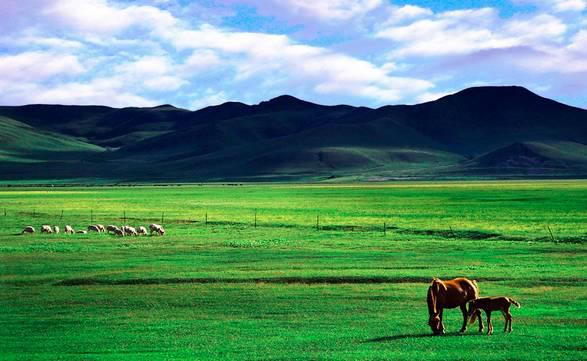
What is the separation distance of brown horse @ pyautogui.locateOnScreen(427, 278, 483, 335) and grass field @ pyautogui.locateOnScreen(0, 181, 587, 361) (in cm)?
36

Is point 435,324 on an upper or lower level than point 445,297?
lower

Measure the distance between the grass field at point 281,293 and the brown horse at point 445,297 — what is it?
1.18 feet

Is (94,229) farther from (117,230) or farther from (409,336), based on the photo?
(409,336)

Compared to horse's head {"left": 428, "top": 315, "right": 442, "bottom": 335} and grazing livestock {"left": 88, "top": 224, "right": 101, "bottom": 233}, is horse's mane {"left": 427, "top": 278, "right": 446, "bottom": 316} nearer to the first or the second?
horse's head {"left": 428, "top": 315, "right": 442, "bottom": 335}

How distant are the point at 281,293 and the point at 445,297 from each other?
8575mm

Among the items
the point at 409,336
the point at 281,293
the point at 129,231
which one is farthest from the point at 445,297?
the point at 129,231

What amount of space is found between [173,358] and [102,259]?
21.3 m

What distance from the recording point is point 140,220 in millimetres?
69812

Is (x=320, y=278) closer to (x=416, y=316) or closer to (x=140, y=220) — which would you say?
(x=416, y=316)

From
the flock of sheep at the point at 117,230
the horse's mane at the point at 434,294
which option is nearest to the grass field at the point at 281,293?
the horse's mane at the point at 434,294

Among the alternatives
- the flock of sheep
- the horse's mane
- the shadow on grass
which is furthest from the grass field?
the flock of sheep

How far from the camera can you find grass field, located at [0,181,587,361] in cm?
1858

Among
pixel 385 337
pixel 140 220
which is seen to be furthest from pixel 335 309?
pixel 140 220

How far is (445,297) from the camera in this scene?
19.5 m
